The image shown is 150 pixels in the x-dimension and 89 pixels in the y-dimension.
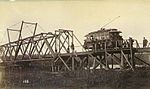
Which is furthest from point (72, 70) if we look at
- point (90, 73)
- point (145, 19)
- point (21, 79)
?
point (145, 19)

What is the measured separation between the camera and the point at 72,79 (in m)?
1.53

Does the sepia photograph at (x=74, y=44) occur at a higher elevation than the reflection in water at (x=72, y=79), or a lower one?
higher

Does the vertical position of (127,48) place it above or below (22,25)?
below

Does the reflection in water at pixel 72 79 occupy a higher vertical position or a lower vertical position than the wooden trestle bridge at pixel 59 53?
lower

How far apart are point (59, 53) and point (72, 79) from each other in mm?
141

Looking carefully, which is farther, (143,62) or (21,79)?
(21,79)

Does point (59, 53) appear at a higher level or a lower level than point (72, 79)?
higher

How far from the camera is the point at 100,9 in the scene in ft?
5.10

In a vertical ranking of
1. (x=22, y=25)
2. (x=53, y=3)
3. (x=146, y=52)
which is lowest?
(x=146, y=52)

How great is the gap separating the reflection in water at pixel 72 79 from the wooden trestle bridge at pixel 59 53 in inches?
1.4

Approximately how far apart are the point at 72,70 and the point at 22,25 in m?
0.33

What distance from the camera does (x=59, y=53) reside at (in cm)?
152

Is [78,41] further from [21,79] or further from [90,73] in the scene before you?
[21,79]

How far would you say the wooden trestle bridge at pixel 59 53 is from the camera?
149 cm
